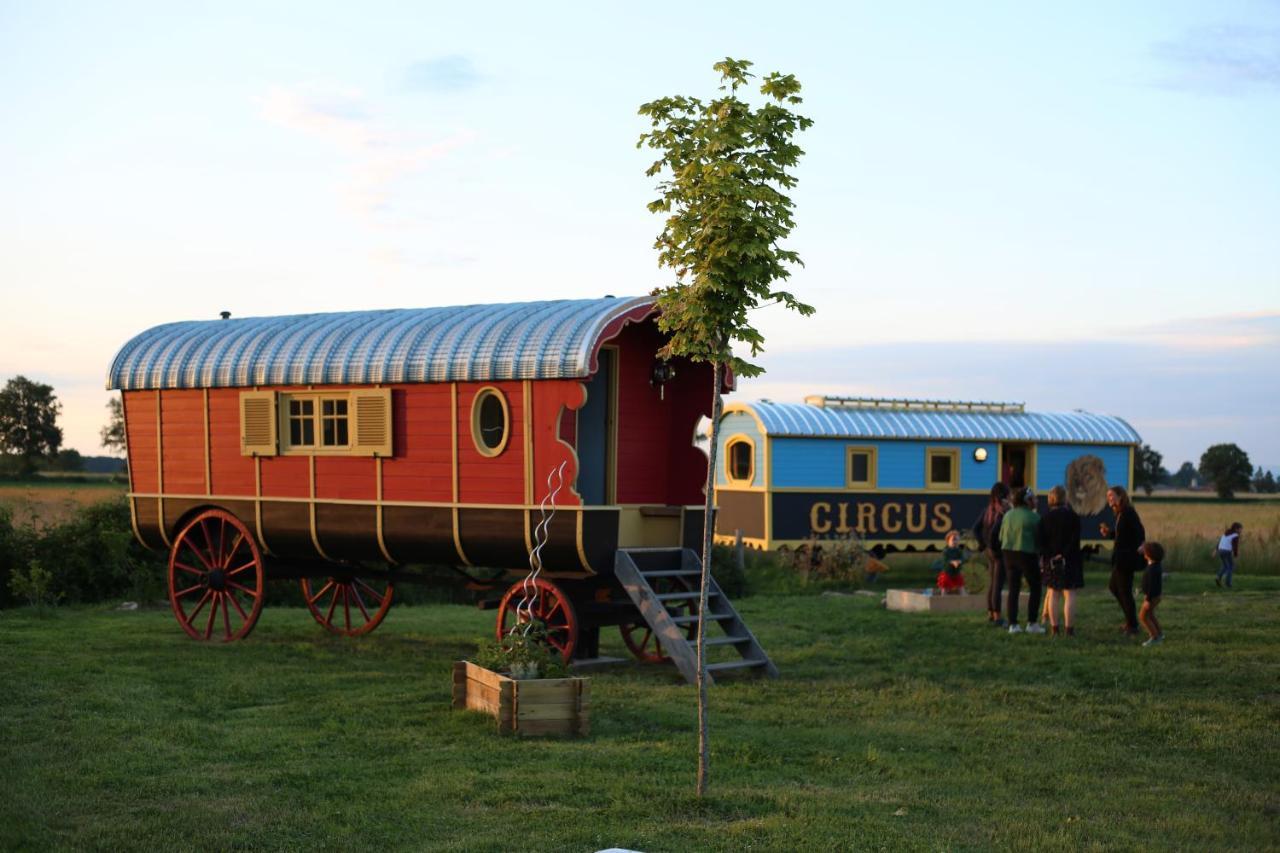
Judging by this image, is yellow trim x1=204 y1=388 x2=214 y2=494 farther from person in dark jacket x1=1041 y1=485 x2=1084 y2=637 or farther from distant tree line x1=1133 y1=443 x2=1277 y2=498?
distant tree line x1=1133 y1=443 x2=1277 y2=498

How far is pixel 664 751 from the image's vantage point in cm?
988

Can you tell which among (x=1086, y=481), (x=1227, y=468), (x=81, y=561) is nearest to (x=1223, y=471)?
(x=1227, y=468)

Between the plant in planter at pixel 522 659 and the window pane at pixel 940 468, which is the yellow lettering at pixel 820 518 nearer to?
the window pane at pixel 940 468

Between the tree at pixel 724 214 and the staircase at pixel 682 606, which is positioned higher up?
the tree at pixel 724 214

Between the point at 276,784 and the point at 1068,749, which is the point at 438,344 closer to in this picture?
the point at 276,784

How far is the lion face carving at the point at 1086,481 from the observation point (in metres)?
29.4

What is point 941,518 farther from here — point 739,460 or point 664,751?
point 664,751

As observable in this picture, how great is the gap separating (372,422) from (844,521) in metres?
14.5

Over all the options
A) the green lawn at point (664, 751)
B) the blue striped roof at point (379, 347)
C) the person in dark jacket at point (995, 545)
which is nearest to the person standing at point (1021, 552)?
the person in dark jacket at point (995, 545)

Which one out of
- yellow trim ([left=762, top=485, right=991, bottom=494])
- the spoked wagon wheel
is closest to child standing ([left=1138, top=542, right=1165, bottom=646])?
the spoked wagon wheel

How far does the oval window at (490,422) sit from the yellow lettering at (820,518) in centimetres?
1401

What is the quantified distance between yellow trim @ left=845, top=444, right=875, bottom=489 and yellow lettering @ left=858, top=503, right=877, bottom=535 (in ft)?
1.29

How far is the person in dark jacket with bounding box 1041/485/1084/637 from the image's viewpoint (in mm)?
15445

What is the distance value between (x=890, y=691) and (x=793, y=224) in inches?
218
